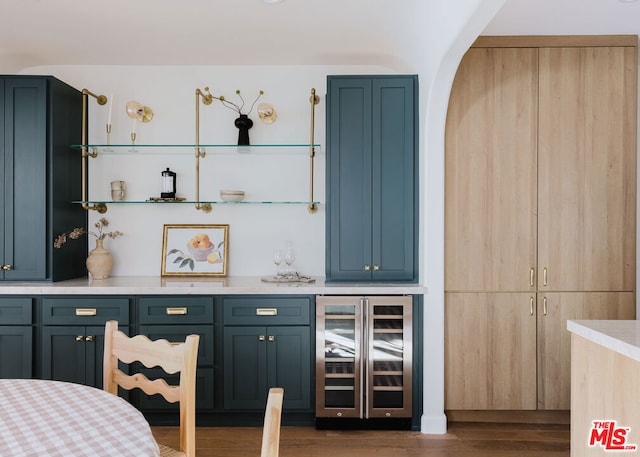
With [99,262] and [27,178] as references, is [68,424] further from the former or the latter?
[27,178]

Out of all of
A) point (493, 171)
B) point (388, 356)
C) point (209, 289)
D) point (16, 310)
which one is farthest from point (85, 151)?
point (493, 171)

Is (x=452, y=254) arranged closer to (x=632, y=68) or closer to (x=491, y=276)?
(x=491, y=276)

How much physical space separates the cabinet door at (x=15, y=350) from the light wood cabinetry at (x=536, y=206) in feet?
9.09

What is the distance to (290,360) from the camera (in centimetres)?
308

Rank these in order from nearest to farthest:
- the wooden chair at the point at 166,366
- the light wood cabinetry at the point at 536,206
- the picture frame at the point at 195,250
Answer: the wooden chair at the point at 166,366, the light wood cabinetry at the point at 536,206, the picture frame at the point at 195,250

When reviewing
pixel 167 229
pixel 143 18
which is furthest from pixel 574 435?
pixel 143 18

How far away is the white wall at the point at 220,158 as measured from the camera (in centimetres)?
366

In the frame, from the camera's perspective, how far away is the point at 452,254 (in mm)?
3174

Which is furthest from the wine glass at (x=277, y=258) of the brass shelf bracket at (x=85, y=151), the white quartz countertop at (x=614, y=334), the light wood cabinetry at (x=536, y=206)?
the white quartz countertop at (x=614, y=334)

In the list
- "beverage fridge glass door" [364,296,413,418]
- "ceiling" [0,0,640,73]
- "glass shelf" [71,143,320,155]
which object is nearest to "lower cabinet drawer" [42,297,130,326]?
"glass shelf" [71,143,320,155]

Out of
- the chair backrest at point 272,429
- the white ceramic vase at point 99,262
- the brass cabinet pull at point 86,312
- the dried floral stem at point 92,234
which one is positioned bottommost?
the brass cabinet pull at point 86,312

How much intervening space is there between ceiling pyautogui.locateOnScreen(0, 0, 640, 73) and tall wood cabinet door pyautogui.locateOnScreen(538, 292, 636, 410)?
1.77 meters

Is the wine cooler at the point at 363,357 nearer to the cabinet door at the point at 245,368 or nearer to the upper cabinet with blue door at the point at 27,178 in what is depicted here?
the cabinet door at the point at 245,368

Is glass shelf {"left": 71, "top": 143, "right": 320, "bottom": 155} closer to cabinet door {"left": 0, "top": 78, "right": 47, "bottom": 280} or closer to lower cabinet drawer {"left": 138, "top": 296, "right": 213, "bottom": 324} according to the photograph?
cabinet door {"left": 0, "top": 78, "right": 47, "bottom": 280}
